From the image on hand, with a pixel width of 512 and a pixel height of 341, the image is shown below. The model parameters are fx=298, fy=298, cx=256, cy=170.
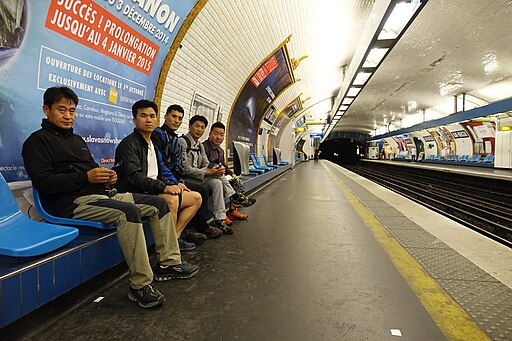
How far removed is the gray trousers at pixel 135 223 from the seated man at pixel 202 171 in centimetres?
117

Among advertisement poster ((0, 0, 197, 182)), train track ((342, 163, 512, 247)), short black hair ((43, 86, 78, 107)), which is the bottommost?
→ train track ((342, 163, 512, 247))

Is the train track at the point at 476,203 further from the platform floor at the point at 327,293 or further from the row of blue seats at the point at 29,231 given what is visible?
the row of blue seats at the point at 29,231

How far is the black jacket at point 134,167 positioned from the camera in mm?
2396

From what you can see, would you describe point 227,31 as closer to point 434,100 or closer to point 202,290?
point 202,290

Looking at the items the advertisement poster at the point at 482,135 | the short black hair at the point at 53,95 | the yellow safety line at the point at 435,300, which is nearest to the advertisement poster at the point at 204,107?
the short black hair at the point at 53,95

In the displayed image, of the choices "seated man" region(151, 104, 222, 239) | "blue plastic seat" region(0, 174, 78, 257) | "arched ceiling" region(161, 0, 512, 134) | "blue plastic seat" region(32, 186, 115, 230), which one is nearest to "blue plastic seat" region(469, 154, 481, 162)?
"arched ceiling" region(161, 0, 512, 134)

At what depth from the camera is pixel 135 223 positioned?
1.91m

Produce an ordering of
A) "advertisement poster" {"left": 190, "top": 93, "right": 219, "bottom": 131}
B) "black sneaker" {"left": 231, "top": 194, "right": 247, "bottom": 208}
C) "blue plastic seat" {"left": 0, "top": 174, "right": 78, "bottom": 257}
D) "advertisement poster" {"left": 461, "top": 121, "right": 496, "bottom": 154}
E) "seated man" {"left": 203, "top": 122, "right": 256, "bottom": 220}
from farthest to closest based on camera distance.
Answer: "advertisement poster" {"left": 461, "top": 121, "right": 496, "bottom": 154} < "advertisement poster" {"left": 190, "top": 93, "right": 219, "bottom": 131} < "black sneaker" {"left": 231, "top": 194, "right": 247, "bottom": 208} < "seated man" {"left": 203, "top": 122, "right": 256, "bottom": 220} < "blue plastic seat" {"left": 0, "top": 174, "right": 78, "bottom": 257}

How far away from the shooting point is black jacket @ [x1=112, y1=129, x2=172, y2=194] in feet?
7.86

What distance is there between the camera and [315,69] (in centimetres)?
1108

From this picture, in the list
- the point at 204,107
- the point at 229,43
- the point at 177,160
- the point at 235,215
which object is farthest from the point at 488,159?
the point at 177,160

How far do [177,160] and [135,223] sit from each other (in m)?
1.42

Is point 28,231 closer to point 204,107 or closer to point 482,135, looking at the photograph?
point 204,107

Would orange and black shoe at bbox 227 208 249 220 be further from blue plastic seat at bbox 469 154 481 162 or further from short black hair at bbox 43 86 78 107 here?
blue plastic seat at bbox 469 154 481 162
